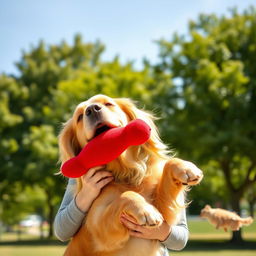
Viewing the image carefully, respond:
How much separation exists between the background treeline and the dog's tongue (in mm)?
12453

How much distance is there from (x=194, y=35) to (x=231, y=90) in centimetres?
337

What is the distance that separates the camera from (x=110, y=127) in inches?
102

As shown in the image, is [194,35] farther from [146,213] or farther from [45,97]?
[146,213]

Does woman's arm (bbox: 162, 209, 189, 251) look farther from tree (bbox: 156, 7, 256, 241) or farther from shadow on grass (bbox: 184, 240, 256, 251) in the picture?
tree (bbox: 156, 7, 256, 241)

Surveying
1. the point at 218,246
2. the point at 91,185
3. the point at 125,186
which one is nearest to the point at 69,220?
the point at 91,185

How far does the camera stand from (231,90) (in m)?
17.5

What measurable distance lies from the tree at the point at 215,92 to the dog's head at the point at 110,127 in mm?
14396

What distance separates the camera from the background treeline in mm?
17406

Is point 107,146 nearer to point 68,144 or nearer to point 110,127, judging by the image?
point 110,127

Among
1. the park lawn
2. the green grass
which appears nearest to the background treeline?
the green grass

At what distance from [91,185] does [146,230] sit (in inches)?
16.9

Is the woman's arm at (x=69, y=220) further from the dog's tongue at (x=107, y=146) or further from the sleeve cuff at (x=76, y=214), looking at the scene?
the dog's tongue at (x=107, y=146)

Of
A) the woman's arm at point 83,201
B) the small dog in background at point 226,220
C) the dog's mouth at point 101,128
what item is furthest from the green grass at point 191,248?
the dog's mouth at point 101,128

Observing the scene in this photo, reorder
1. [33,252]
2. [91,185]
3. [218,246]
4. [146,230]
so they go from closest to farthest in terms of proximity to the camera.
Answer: [146,230]
[91,185]
[33,252]
[218,246]
